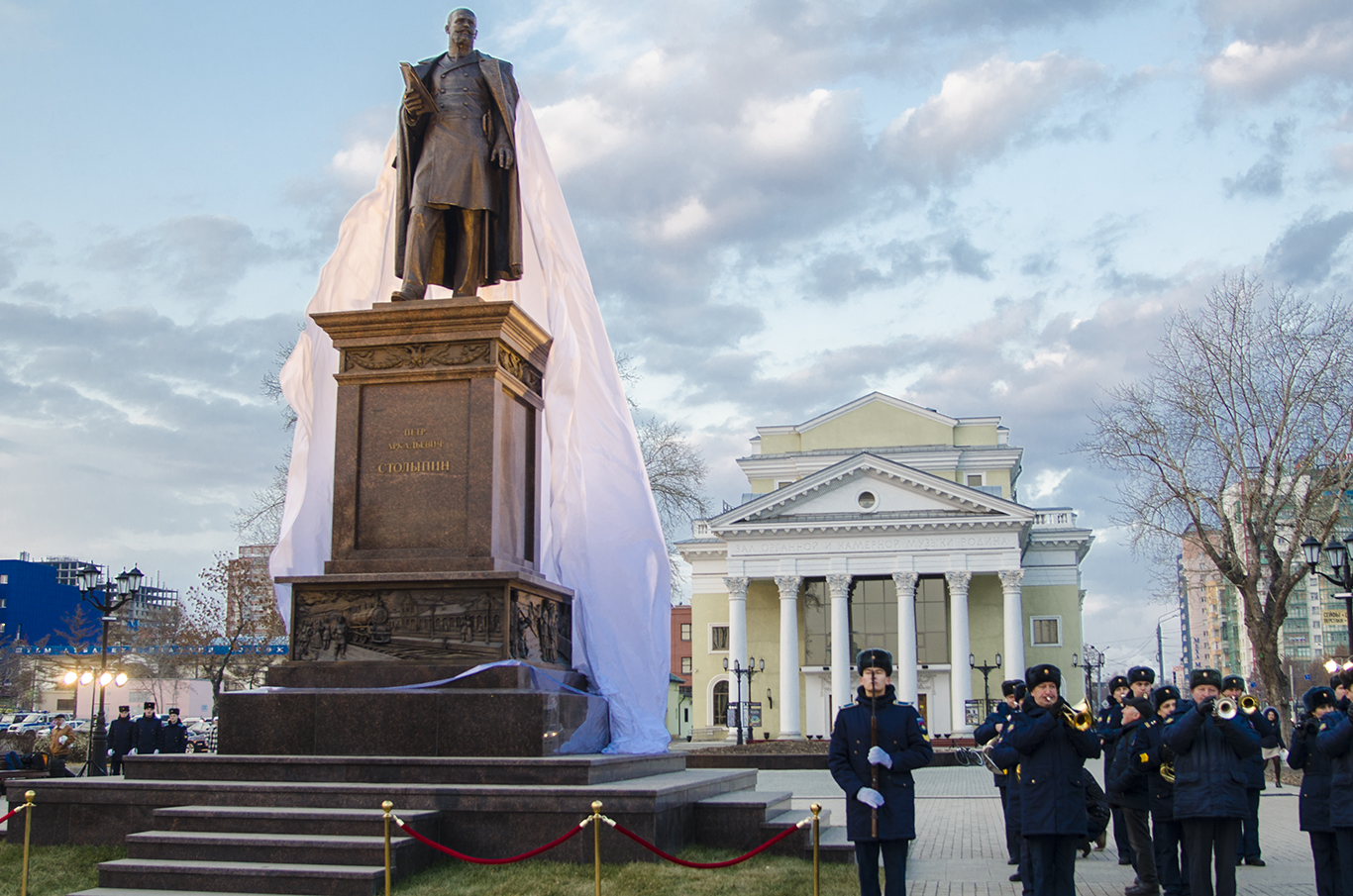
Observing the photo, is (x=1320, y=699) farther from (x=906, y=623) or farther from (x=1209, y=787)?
(x=906, y=623)

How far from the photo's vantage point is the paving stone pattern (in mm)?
10547

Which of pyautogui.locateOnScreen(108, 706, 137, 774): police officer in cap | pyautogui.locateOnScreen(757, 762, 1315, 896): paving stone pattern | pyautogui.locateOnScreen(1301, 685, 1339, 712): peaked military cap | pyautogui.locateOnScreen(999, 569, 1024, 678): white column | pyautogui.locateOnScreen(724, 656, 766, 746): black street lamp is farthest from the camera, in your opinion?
pyautogui.locateOnScreen(999, 569, 1024, 678): white column

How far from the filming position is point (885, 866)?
773cm

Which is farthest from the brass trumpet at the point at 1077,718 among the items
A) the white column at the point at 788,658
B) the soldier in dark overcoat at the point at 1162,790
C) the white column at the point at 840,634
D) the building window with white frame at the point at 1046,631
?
the building window with white frame at the point at 1046,631

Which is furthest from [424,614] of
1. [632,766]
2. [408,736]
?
[632,766]

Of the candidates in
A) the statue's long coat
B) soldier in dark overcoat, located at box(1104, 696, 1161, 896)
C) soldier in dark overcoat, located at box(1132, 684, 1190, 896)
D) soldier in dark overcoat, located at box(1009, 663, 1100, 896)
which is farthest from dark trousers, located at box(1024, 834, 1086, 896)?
the statue's long coat

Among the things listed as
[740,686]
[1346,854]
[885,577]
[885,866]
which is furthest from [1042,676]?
[885,577]

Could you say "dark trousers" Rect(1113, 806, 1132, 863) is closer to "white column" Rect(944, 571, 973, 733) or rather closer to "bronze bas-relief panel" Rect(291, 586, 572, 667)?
"bronze bas-relief panel" Rect(291, 586, 572, 667)

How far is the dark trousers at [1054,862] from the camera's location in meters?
7.64

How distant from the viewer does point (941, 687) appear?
63062mm

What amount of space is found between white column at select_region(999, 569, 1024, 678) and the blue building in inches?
3734

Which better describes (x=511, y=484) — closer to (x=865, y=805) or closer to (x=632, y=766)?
(x=632, y=766)

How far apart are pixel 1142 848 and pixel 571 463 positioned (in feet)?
19.6

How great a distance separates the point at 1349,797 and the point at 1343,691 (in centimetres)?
Result: 117
